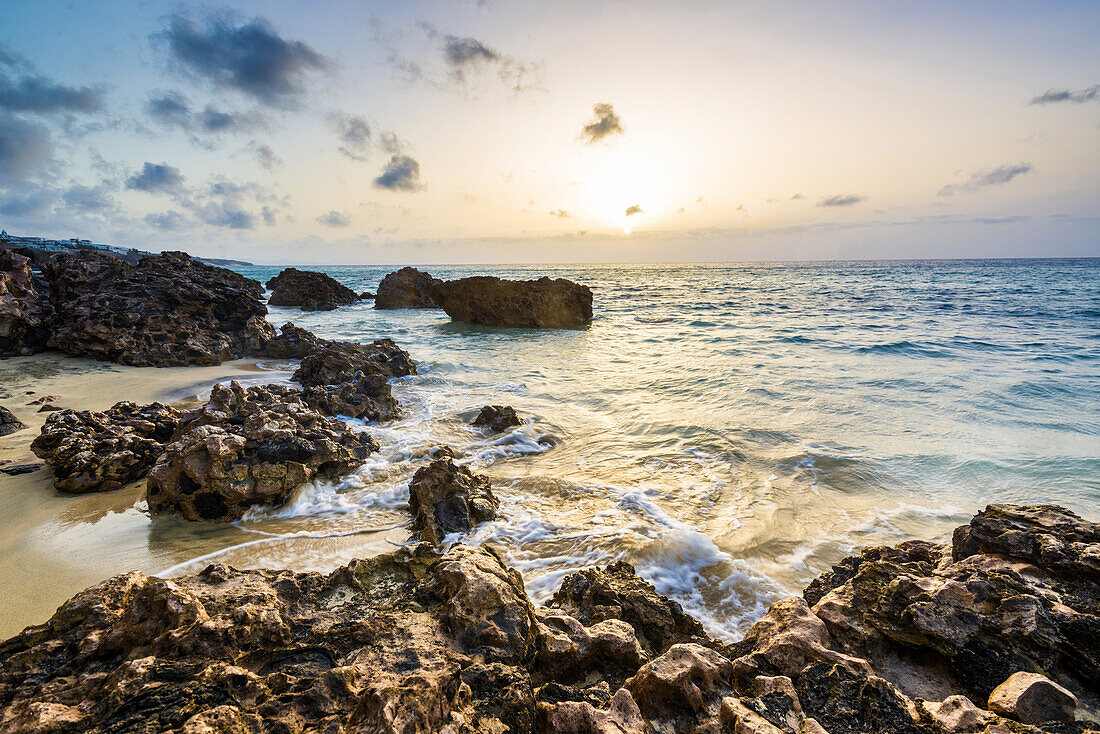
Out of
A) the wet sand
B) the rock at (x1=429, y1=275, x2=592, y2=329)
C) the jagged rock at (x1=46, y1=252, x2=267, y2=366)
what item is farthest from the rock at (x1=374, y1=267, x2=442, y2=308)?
the wet sand

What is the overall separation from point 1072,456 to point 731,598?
650 cm

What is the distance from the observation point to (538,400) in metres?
9.16

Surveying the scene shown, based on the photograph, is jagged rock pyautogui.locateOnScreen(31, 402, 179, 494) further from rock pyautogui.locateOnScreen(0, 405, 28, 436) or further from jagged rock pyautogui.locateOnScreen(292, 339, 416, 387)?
jagged rock pyautogui.locateOnScreen(292, 339, 416, 387)

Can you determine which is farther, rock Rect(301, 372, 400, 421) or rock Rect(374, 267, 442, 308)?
rock Rect(374, 267, 442, 308)

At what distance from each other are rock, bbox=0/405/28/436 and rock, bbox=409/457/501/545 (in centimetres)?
547

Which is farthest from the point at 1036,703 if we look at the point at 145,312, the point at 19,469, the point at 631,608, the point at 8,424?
the point at 145,312

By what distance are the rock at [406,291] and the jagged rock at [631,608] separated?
26831mm

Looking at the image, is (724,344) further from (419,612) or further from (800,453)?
(419,612)

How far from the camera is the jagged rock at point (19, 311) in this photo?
30.1 feet

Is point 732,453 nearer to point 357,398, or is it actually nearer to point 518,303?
point 357,398

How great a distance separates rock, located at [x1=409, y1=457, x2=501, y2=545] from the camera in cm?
430

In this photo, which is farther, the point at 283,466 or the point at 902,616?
the point at 283,466

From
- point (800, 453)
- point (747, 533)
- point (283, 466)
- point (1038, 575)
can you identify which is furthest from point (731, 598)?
point (283, 466)

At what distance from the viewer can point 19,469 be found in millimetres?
4738
